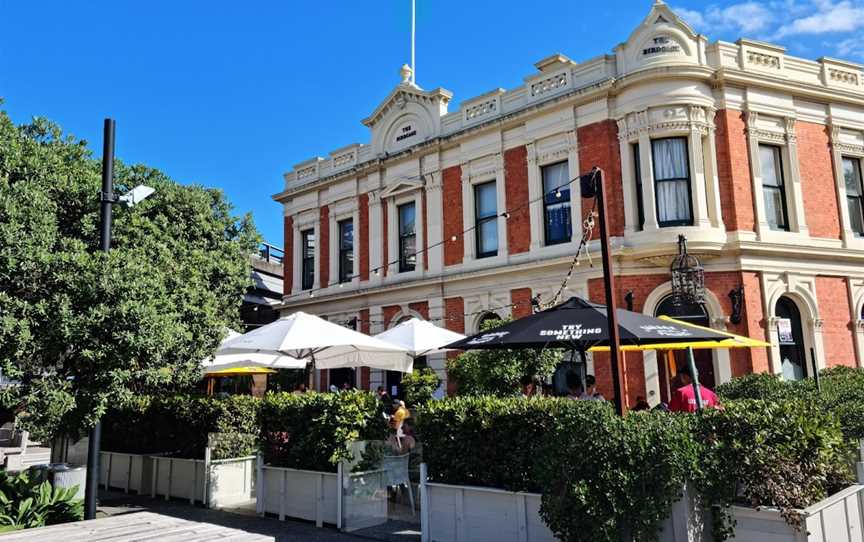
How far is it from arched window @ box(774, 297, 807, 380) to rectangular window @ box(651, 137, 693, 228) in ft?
11.1

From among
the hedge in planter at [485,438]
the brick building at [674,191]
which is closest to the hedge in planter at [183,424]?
the hedge in planter at [485,438]

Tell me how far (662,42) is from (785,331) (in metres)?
7.70

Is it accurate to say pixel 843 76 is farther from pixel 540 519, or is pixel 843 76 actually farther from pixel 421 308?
pixel 540 519

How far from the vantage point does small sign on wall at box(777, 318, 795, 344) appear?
15953 millimetres

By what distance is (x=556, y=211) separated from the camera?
1798cm

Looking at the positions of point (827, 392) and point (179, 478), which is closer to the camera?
point (827, 392)

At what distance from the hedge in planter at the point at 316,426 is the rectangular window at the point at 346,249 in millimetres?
13820

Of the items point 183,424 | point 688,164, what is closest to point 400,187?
point 688,164

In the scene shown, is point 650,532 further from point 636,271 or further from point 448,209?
point 448,209

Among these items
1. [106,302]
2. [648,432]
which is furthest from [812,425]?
[106,302]

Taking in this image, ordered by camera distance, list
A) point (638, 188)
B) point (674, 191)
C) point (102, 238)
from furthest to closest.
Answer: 1. point (638, 188)
2. point (674, 191)
3. point (102, 238)

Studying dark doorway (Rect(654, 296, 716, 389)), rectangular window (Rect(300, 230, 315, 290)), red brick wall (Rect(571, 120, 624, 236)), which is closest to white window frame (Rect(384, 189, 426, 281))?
rectangular window (Rect(300, 230, 315, 290))

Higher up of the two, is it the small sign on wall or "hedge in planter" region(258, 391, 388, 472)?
the small sign on wall

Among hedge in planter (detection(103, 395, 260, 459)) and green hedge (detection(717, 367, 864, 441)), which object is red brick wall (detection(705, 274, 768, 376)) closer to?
green hedge (detection(717, 367, 864, 441))
